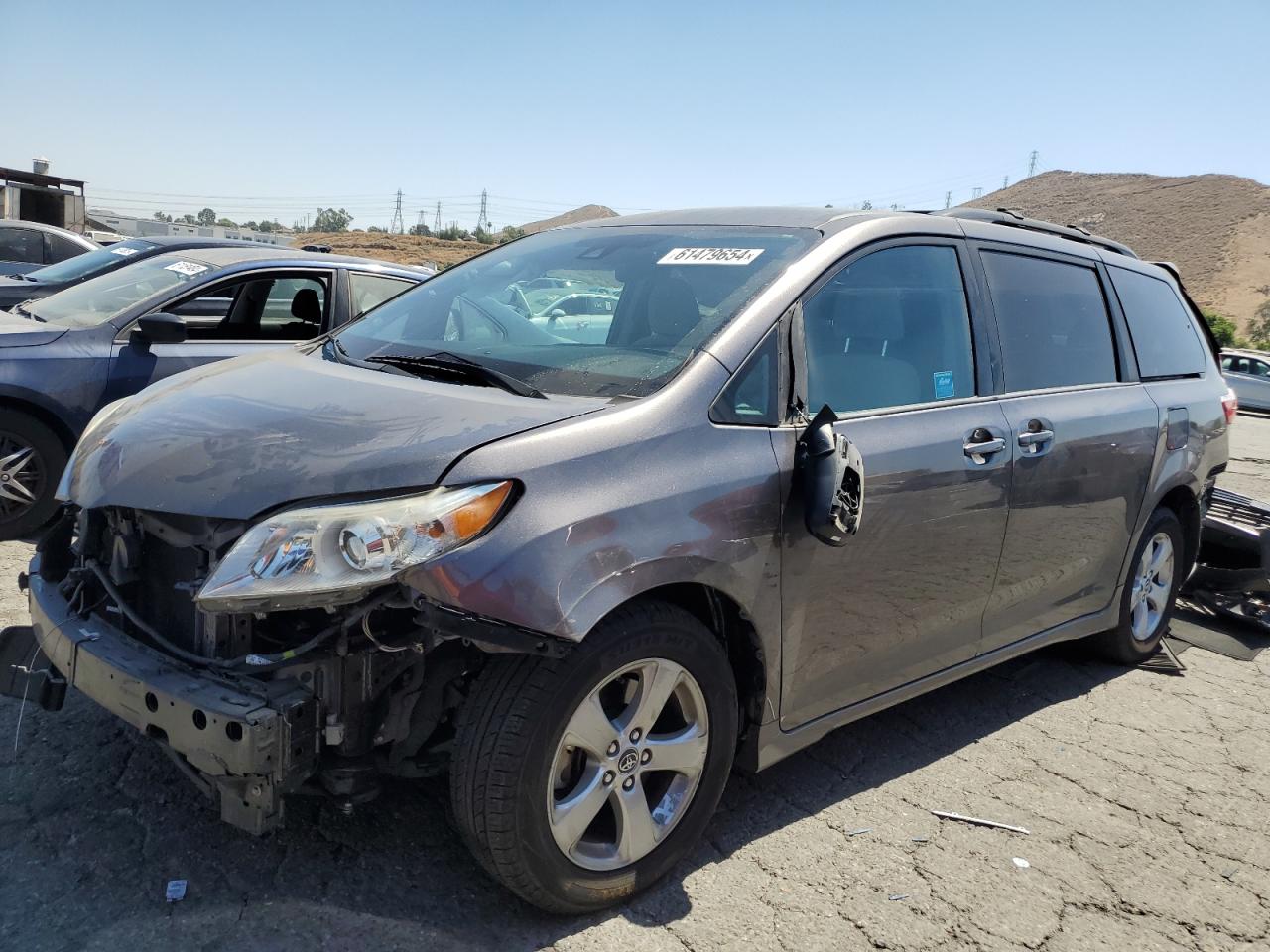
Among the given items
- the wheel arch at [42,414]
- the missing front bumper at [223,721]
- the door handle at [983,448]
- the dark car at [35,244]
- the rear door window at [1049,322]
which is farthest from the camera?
the dark car at [35,244]

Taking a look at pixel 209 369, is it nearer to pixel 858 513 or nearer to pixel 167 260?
pixel 858 513

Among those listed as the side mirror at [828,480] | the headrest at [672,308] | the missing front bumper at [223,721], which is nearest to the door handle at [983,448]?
the side mirror at [828,480]

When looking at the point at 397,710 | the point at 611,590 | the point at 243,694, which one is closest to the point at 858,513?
the point at 611,590

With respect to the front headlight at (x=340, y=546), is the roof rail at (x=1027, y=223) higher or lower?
higher

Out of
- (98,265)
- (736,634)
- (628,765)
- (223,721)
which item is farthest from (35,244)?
(628,765)

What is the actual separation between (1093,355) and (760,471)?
2.18 metres

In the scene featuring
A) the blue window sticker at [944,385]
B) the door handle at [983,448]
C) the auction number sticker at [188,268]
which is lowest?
the door handle at [983,448]

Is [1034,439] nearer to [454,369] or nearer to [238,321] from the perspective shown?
[454,369]

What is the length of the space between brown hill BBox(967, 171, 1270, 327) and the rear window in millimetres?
62651

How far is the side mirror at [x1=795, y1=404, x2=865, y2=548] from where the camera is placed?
2.72 meters

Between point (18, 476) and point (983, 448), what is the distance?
4.69 meters

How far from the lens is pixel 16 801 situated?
2.84 metres

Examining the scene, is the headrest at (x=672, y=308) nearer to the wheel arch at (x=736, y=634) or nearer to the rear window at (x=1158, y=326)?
the wheel arch at (x=736, y=634)

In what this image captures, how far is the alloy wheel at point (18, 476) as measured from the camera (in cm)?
512
